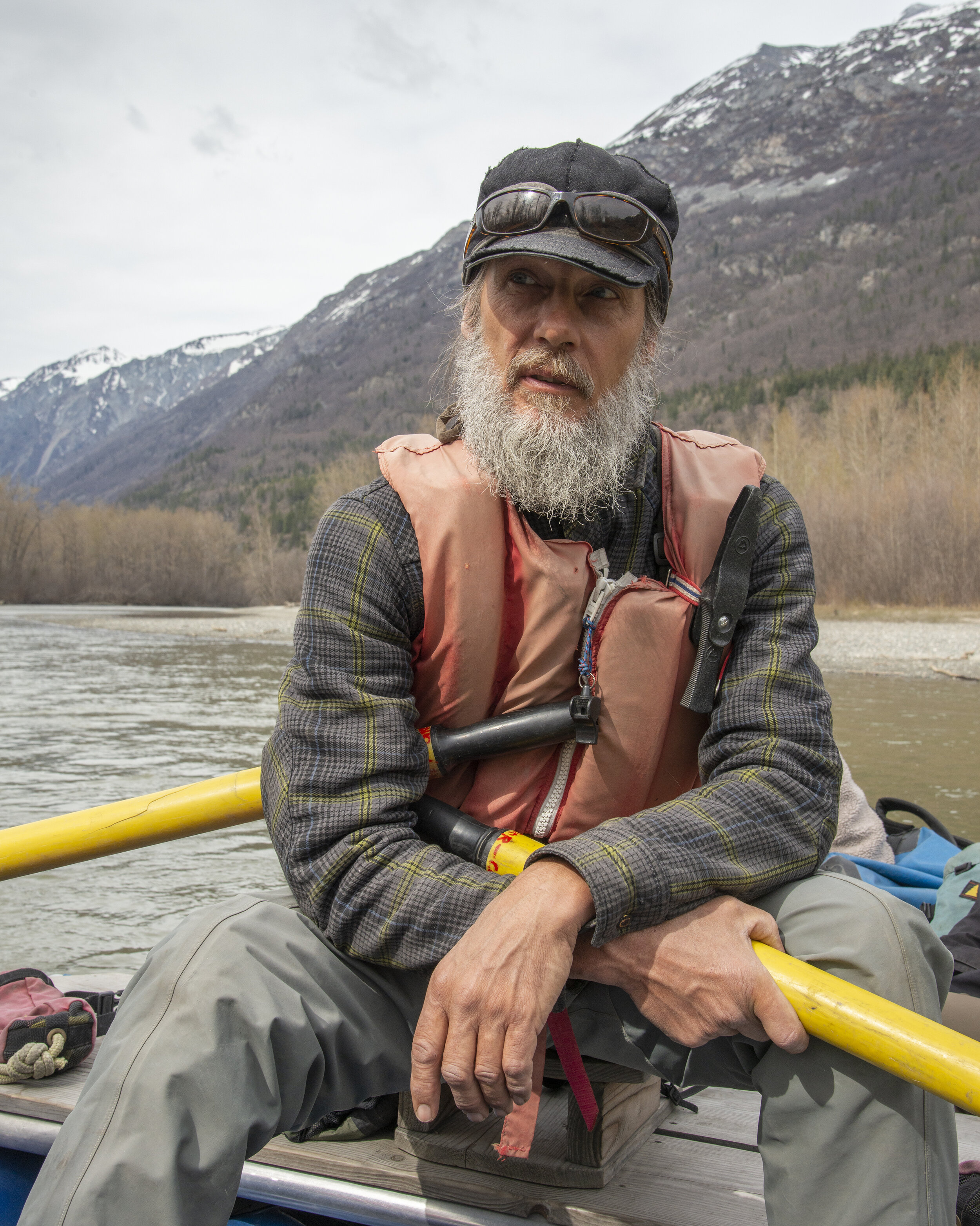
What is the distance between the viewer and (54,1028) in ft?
6.51

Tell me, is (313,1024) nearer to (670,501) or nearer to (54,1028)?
(54,1028)

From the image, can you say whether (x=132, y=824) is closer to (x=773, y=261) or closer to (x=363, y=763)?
(x=363, y=763)

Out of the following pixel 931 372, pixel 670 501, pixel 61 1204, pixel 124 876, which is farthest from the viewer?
pixel 931 372

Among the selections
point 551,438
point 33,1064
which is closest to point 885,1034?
point 551,438

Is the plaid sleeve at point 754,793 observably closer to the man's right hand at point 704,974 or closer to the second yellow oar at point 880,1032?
the man's right hand at point 704,974

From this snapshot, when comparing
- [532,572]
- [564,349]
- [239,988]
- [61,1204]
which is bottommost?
[61,1204]

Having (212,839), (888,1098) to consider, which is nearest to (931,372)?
(212,839)

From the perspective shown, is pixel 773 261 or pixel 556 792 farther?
pixel 773 261

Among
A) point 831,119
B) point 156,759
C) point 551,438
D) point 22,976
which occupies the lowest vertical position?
point 156,759

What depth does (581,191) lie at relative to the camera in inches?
74.9

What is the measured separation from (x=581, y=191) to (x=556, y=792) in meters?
1.11

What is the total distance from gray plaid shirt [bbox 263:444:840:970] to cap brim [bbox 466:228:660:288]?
1.57 ft

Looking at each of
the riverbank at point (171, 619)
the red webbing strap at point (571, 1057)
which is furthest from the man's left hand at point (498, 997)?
the riverbank at point (171, 619)

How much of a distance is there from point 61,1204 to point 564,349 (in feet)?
5.01
